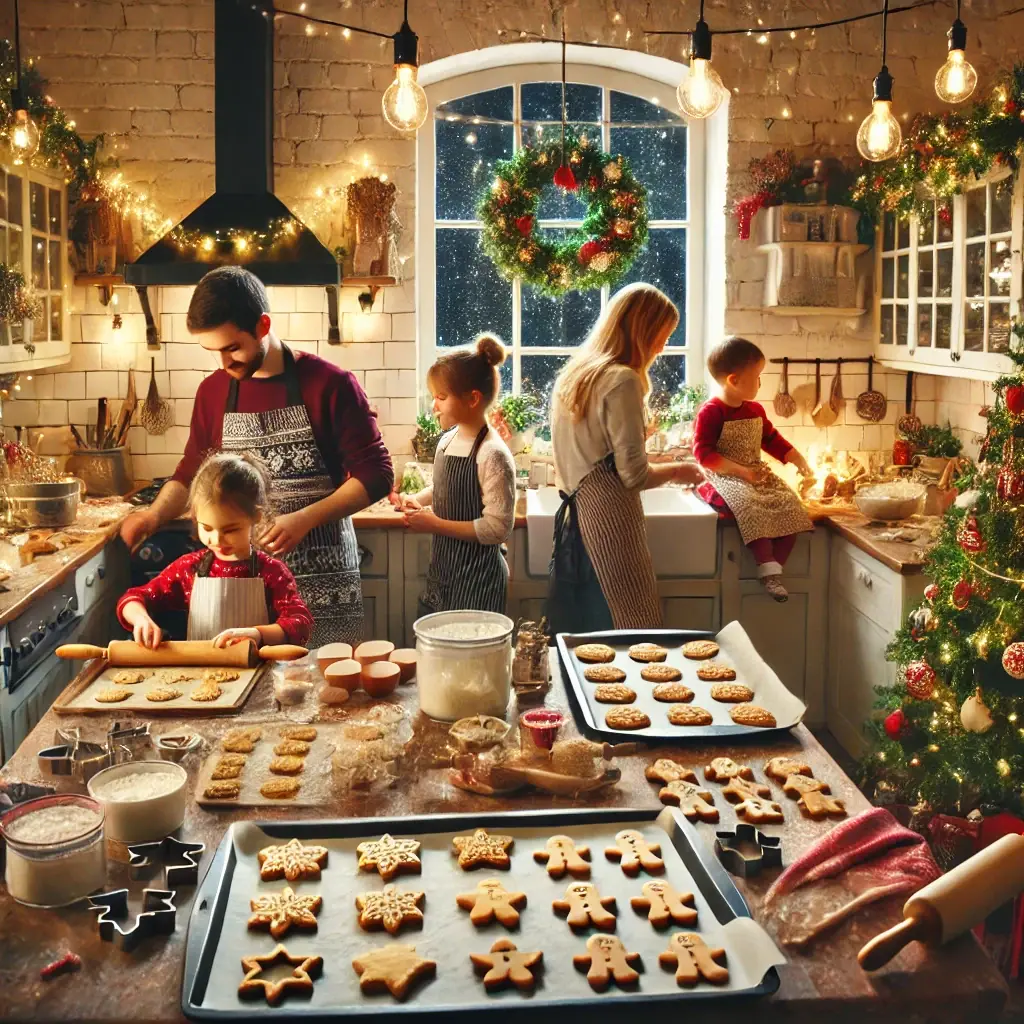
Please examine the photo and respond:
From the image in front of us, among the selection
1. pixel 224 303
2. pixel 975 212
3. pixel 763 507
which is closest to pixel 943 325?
pixel 975 212

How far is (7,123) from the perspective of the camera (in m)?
3.82

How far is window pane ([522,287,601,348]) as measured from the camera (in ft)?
17.4

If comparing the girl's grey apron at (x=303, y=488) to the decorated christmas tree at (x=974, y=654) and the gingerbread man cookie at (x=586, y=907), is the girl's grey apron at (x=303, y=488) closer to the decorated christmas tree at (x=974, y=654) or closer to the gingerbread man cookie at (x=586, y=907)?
the decorated christmas tree at (x=974, y=654)

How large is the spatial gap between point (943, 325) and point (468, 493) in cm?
201

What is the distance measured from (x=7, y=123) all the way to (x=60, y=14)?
1181mm

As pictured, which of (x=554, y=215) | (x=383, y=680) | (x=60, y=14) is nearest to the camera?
(x=383, y=680)

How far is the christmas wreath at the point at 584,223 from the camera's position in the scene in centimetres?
499

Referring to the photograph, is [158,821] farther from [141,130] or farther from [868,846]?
[141,130]

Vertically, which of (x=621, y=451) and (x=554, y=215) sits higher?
(x=554, y=215)

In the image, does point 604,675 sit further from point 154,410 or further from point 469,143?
point 469,143

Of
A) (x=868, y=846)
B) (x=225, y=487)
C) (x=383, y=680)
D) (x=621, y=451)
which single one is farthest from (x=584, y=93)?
(x=868, y=846)

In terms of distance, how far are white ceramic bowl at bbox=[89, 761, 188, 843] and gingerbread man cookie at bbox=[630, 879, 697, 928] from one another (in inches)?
27.0

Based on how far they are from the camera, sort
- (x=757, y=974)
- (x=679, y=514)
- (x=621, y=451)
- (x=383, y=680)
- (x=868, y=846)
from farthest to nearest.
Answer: (x=679, y=514), (x=621, y=451), (x=383, y=680), (x=868, y=846), (x=757, y=974)

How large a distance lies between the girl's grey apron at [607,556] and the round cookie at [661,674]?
1284 millimetres
